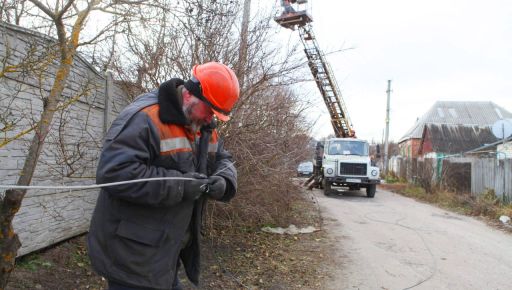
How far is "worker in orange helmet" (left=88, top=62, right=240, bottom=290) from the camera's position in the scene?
2.01m

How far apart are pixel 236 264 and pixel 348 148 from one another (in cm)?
1204

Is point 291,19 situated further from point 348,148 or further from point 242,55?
point 348,148

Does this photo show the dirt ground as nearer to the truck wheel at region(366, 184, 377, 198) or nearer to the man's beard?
the man's beard

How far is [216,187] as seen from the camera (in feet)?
7.60

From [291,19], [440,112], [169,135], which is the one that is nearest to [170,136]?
[169,135]

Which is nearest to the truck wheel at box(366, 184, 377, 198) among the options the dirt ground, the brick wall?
the dirt ground

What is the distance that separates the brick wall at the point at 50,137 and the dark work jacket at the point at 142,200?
4.50ft

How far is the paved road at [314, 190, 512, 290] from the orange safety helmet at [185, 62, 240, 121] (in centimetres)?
354

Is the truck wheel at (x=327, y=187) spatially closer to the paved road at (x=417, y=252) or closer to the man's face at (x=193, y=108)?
the paved road at (x=417, y=252)

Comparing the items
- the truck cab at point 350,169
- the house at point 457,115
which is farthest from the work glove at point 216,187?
the house at point 457,115

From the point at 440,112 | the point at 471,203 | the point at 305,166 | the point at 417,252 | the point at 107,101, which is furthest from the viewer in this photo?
the point at 440,112

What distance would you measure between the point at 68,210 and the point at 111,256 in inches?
139

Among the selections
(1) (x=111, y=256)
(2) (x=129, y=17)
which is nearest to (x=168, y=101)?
(1) (x=111, y=256)

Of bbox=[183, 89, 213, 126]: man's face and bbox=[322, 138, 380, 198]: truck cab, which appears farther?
bbox=[322, 138, 380, 198]: truck cab
